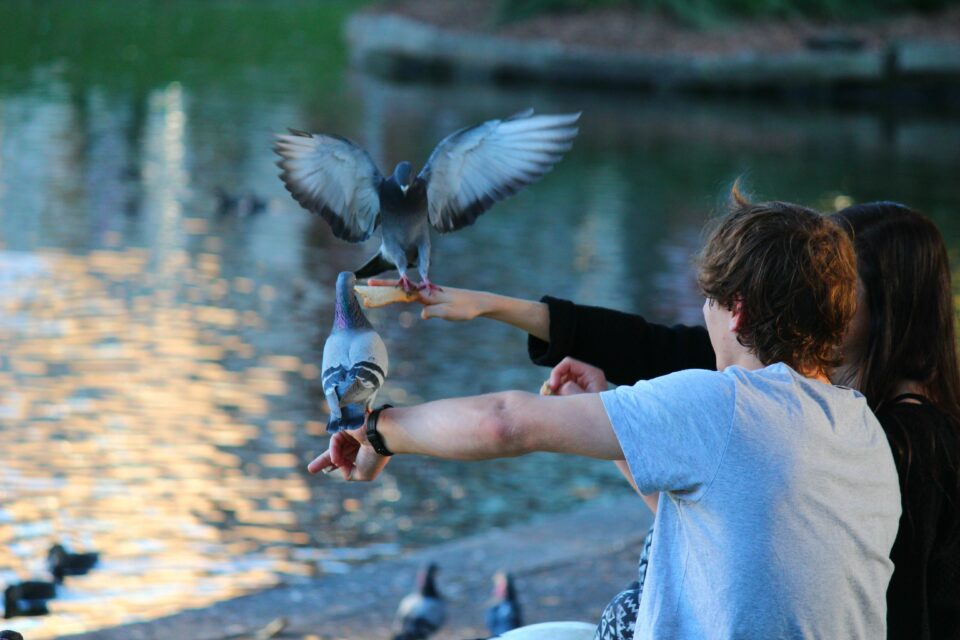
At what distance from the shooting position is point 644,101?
69.8 ft

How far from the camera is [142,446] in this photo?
619cm

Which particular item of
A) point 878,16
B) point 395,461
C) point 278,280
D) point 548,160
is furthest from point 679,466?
point 878,16

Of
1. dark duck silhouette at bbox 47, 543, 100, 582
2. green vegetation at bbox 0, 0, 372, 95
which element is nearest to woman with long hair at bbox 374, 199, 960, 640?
dark duck silhouette at bbox 47, 543, 100, 582

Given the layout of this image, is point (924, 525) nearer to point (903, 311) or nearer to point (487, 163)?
point (903, 311)

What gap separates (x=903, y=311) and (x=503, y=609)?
1.89 meters

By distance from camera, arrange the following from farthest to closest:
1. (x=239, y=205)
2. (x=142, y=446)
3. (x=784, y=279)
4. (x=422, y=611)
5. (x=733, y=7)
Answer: (x=733, y=7), (x=239, y=205), (x=142, y=446), (x=422, y=611), (x=784, y=279)

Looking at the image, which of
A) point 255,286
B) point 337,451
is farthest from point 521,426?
point 255,286

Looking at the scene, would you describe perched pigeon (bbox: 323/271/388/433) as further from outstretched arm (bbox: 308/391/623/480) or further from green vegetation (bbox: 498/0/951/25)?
green vegetation (bbox: 498/0/951/25)

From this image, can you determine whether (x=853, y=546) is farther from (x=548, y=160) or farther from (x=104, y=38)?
(x=104, y=38)

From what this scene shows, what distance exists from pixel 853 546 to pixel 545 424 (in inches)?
19.2

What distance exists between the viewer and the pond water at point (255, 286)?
5383 mm

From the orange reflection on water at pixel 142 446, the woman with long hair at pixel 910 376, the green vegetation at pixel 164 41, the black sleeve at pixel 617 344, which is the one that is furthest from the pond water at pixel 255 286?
the woman with long hair at pixel 910 376

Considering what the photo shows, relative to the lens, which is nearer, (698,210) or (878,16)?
(698,210)

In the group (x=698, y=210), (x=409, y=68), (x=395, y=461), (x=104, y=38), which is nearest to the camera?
(x=395, y=461)
